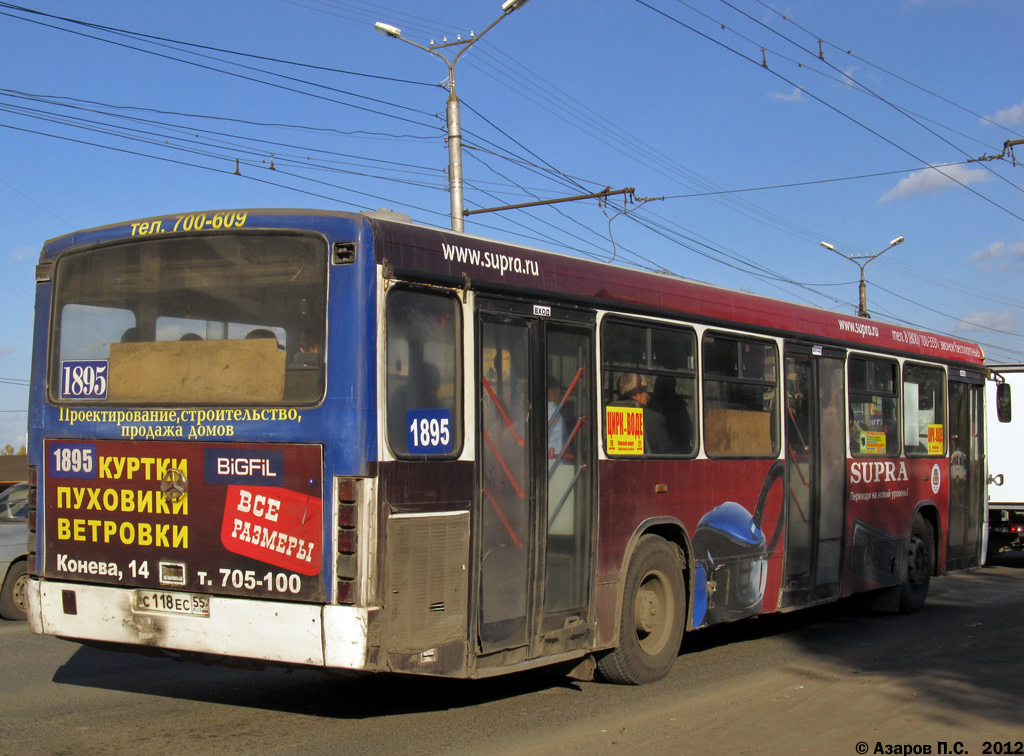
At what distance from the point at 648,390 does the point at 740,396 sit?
1.49m

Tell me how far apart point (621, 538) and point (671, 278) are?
2.28 meters

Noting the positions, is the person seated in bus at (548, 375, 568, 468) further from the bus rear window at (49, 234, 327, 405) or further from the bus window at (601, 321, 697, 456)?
the bus rear window at (49, 234, 327, 405)

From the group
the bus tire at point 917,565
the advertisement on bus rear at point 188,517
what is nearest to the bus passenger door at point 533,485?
the advertisement on bus rear at point 188,517

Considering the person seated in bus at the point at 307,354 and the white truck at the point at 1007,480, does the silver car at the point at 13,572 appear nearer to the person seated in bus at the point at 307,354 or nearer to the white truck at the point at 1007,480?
the person seated in bus at the point at 307,354

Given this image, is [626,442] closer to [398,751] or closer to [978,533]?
[398,751]

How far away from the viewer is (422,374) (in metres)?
6.29

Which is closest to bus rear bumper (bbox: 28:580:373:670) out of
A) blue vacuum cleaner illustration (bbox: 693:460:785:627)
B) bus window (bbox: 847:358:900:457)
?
blue vacuum cleaner illustration (bbox: 693:460:785:627)

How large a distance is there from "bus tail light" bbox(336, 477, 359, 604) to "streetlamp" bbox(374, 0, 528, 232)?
34.9ft

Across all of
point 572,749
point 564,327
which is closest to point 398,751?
point 572,749

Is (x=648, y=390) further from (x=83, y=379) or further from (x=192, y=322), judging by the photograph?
(x=83, y=379)

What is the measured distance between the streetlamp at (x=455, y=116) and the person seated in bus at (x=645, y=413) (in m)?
8.35

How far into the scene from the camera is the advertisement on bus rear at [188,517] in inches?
234

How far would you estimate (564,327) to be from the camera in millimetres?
7473

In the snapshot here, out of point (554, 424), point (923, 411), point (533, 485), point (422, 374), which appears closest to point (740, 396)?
point (554, 424)
